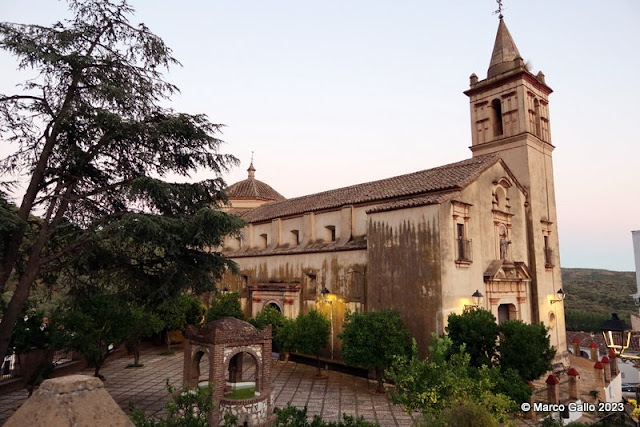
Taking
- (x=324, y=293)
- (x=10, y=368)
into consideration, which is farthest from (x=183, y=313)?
(x=324, y=293)

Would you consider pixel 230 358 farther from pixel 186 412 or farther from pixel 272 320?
pixel 272 320

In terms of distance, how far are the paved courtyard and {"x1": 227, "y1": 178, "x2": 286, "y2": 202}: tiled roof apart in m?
15.7

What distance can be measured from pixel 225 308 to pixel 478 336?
13843 millimetres

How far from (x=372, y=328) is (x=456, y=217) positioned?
17.8 feet

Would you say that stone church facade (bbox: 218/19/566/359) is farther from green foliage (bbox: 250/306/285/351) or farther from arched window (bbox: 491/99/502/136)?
green foliage (bbox: 250/306/285/351)

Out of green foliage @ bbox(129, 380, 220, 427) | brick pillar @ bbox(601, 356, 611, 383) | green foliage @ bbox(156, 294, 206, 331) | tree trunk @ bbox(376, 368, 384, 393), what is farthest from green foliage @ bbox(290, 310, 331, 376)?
brick pillar @ bbox(601, 356, 611, 383)

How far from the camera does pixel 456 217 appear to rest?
16547mm

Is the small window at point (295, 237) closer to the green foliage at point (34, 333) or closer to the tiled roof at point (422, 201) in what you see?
the tiled roof at point (422, 201)

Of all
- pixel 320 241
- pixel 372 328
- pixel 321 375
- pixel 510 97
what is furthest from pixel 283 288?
pixel 510 97

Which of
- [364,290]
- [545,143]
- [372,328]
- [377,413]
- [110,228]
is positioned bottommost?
[377,413]

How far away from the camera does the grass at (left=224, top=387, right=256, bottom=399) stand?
39.0 feet

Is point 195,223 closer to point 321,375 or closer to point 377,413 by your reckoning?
point 377,413

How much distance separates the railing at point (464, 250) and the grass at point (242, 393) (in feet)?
29.6

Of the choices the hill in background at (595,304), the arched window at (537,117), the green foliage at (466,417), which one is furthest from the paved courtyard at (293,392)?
the hill in background at (595,304)
